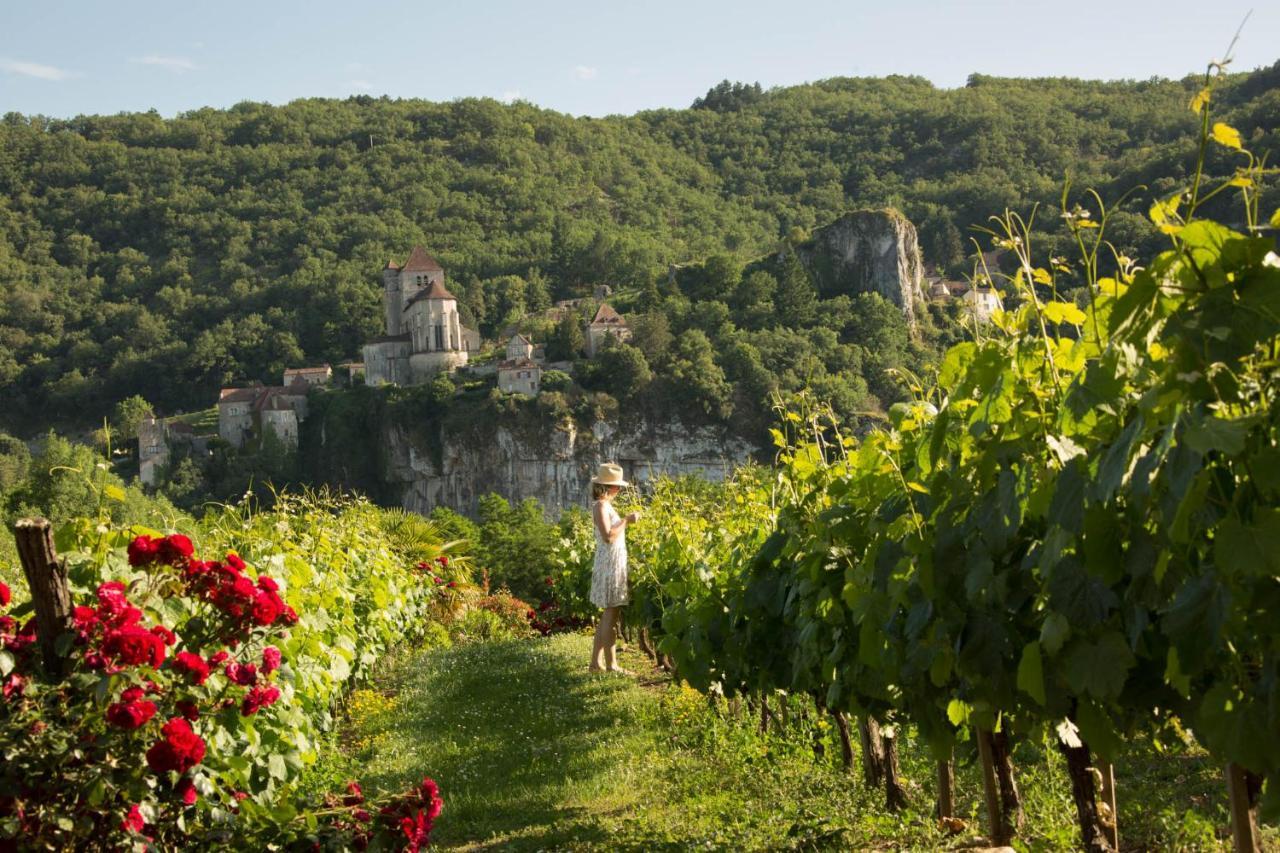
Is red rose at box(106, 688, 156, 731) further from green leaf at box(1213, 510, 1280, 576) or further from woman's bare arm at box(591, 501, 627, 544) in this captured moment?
woman's bare arm at box(591, 501, 627, 544)

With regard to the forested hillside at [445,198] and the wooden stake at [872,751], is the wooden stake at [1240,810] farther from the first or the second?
the forested hillside at [445,198]

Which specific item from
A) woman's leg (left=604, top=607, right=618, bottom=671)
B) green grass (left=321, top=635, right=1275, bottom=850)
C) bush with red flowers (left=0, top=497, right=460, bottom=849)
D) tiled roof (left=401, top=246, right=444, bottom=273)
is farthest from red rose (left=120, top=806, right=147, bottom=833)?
tiled roof (left=401, top=246, right=444, bottom=273)

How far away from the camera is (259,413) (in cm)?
8188

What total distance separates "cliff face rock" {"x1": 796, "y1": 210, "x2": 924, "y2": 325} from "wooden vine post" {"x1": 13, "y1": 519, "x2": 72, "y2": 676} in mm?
84155

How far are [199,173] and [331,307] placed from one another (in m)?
32.7

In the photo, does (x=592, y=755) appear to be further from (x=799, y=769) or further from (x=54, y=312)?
(x=54, y=312)

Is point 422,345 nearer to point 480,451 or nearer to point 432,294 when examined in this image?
point 432,294

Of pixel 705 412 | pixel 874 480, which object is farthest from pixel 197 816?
pixel 705 412

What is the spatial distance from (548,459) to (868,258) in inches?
1097

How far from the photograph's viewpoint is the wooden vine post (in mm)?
3084

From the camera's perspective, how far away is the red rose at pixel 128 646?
2967 millimetres

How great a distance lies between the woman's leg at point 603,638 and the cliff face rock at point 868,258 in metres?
78.2

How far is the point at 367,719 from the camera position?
26.0 ft

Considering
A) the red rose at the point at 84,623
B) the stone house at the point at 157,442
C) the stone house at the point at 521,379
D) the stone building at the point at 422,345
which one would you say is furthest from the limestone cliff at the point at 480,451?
the red rose at the point at 84,623
